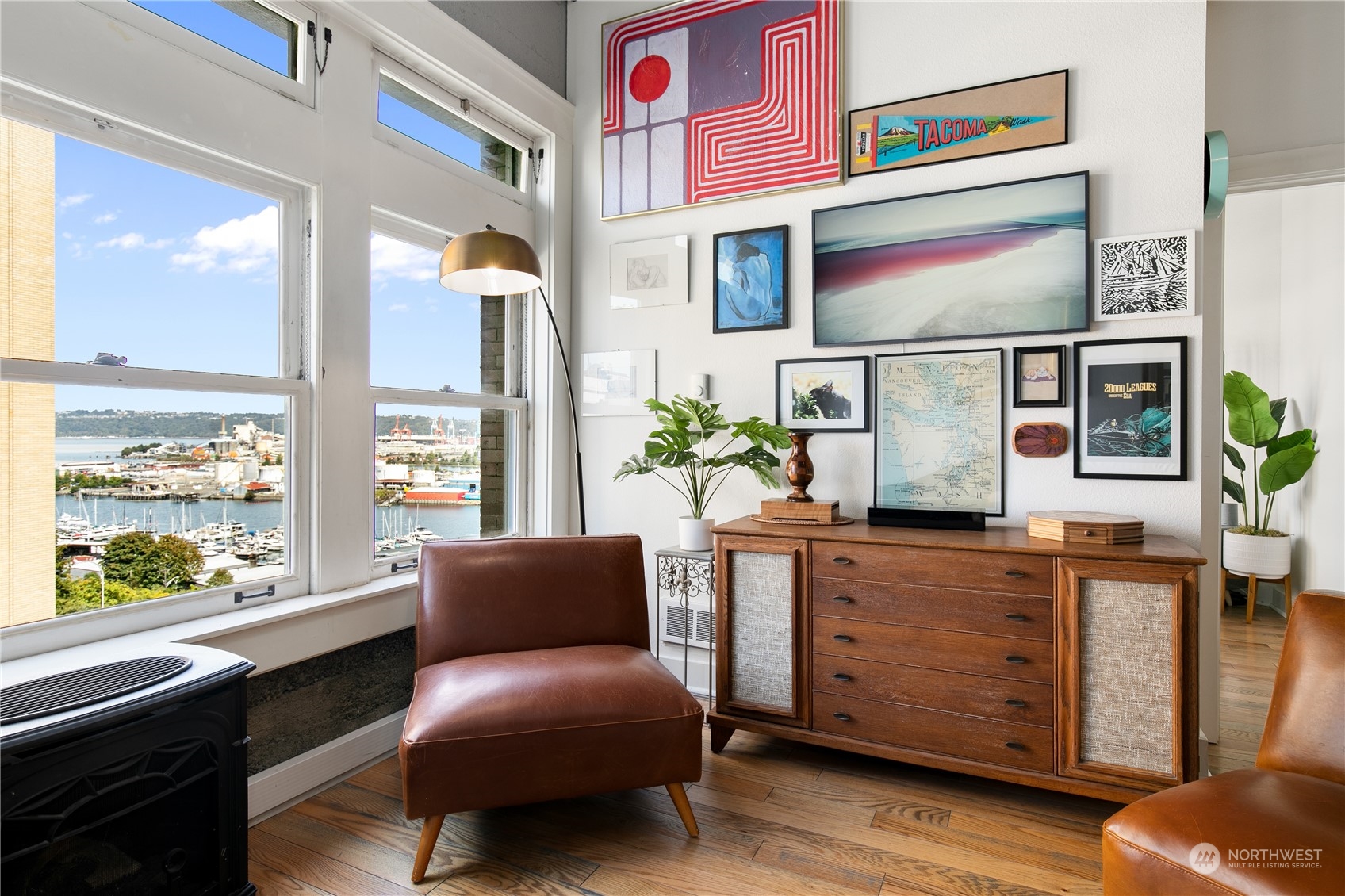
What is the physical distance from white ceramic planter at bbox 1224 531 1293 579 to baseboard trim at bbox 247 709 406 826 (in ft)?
15.3

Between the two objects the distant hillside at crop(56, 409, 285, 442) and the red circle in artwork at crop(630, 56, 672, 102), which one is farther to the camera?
the red circle in artwork at crop(630, 56, 672, 102)

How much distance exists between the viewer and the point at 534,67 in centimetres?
326

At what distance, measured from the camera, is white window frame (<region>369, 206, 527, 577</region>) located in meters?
2.60

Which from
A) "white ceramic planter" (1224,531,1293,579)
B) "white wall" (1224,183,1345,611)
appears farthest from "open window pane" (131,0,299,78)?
"white ceramic planter" (1224,531,1293,579)

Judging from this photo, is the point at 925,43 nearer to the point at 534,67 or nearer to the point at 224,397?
the point at 534,67

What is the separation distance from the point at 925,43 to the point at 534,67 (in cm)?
174

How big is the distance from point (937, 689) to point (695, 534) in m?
1.08

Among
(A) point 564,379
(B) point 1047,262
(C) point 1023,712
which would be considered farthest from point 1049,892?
(A) point 564,379

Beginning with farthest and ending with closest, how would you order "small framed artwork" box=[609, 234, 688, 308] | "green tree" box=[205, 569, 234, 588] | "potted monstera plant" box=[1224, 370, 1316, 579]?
"potted monstera plant" box=[1224, 370, 1316, 579], "small framed artwork" box=[609, 234, 688, 308], "green tree" box=[205, 569, 234, 588]

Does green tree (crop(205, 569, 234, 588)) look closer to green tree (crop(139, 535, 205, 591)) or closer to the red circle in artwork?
green tree (crop(139, 535, 205, 591))

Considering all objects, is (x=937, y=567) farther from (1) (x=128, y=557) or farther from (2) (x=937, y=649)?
(1) (x=128, y=557)

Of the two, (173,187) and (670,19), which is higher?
(670,19)

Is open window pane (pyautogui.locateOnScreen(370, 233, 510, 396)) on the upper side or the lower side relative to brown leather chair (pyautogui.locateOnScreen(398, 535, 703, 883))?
upper

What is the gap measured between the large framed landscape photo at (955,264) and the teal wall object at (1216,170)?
37 cm
